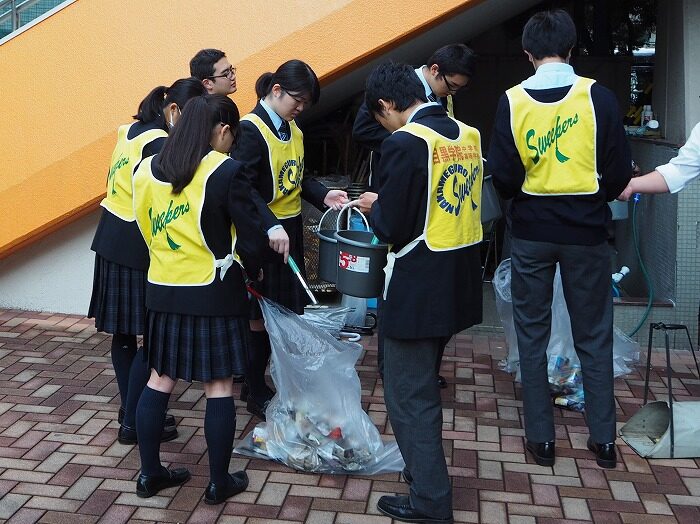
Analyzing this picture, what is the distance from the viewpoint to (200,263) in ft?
10.7

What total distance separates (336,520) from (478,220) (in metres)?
1.25

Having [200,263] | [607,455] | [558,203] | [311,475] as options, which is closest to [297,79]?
[200,263]

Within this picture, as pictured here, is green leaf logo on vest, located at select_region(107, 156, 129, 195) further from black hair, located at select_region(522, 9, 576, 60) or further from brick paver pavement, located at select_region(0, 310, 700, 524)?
black hair, located at select_region(522, 9, 576, 60)

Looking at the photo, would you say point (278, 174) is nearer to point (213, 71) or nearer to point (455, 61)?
point (213, 71)

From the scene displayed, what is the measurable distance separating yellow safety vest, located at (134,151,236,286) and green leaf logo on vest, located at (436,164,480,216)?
79 centimetres

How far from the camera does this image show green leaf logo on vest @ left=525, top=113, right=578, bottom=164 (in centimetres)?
364

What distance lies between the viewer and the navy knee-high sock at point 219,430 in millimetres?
3387

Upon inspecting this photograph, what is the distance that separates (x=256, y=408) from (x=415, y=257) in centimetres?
158

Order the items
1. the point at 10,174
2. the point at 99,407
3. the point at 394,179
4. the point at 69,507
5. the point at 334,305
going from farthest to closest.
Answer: the point at 334,305 → the point at 10,174 → the point at 99,407 → the point at 69,507 → the point at 394,179

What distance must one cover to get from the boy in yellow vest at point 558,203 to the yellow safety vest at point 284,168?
3.11ft

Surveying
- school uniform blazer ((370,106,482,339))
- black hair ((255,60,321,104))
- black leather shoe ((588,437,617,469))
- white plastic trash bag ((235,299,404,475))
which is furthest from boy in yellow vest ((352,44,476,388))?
black leather shoe ((588,437,617,469))

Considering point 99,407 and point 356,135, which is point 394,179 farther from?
point 99,407

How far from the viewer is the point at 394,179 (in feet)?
9.95

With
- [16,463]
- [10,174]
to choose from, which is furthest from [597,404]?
[10,174]
